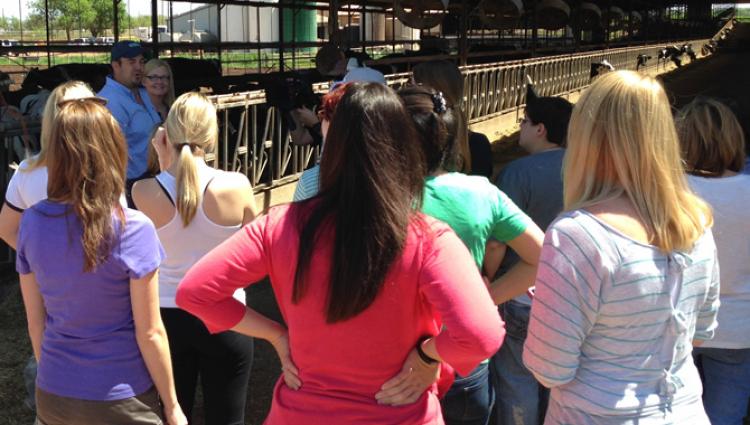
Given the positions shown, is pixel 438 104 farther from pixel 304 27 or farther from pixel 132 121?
pixel 304 27

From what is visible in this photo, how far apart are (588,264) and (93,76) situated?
10.8 m

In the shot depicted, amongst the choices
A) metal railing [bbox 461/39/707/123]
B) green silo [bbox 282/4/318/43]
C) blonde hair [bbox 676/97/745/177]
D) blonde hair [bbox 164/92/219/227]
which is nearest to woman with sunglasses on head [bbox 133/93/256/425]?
blonde hair [bbox 164/92/219/227]

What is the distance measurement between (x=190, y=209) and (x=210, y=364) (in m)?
0.54

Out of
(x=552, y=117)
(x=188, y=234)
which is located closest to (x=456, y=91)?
(x=552, y=117)

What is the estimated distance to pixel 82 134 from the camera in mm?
2055

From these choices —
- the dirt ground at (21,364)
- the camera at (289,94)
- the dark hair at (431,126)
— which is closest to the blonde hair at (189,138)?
the dark hair at (431,126)

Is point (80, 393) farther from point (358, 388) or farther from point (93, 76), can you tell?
point (93, 76)

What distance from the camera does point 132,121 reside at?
4.05 m

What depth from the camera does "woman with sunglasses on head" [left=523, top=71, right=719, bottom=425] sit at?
5.53 ft

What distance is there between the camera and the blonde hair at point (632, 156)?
1720 millimetres

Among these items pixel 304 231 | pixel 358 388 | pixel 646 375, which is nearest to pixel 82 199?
pixel 304 231

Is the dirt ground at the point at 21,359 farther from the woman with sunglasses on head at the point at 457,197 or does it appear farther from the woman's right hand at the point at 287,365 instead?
the woman's right hand at the point at 287,365

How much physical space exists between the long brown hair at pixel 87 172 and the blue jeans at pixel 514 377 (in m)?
1.31

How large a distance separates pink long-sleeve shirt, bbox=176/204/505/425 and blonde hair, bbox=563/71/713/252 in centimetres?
35
